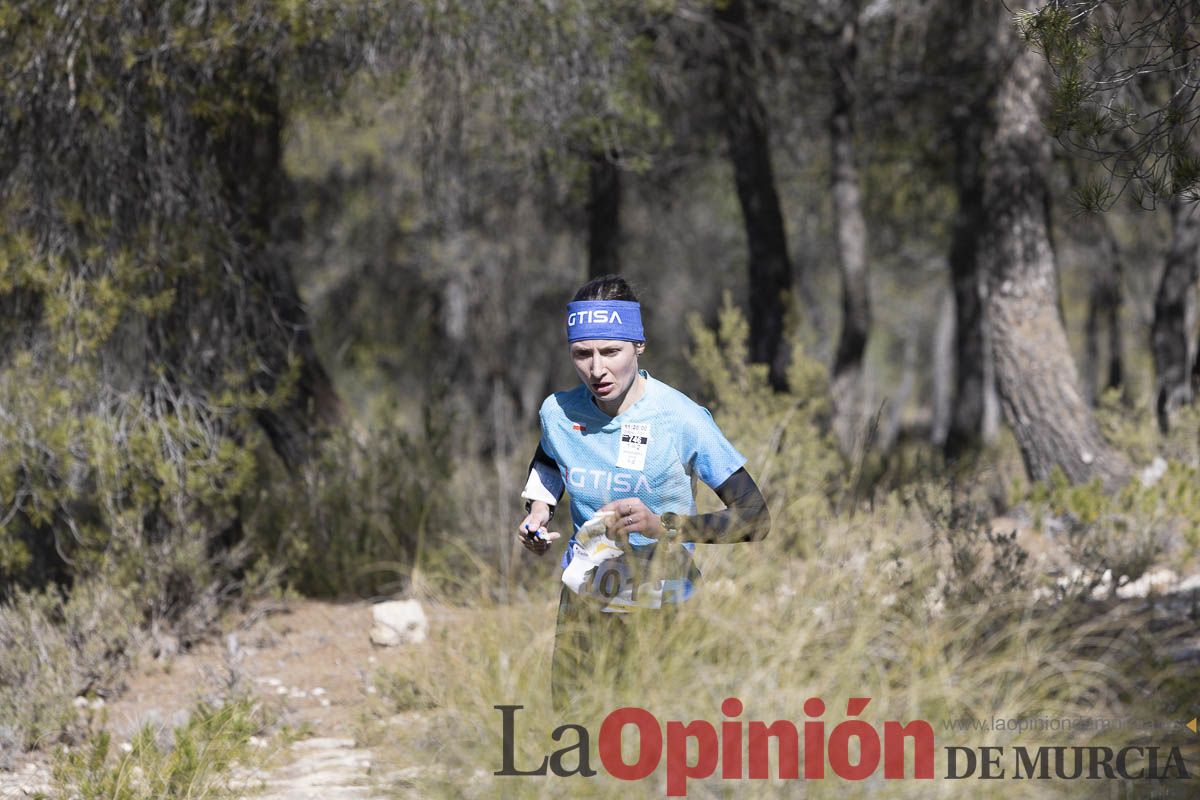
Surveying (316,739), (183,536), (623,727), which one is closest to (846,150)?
(183,536)

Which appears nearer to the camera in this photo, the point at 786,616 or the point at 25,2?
the point at 786,616

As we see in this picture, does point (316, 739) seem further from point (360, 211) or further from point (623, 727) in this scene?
point (360, 211)

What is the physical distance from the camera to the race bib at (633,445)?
3.88 metres

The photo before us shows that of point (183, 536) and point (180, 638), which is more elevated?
point (183, 536)

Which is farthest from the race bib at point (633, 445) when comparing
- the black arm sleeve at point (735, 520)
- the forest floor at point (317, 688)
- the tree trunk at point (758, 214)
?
the tree trunk at point (758, 214)

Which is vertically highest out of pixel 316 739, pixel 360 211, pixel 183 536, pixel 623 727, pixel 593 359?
pixel 360 211

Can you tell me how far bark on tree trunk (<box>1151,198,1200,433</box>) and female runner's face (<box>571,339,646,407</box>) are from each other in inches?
326

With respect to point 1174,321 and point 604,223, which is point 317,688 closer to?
point 604,223

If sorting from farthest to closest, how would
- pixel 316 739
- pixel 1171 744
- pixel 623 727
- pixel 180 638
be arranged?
pixel 180 638
pixel 316 739
pixel 1171 744
pixel 623 727

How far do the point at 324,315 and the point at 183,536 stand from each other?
1245 cm

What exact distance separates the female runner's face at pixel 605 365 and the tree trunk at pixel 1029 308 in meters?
5.21

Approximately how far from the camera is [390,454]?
8.47 metres

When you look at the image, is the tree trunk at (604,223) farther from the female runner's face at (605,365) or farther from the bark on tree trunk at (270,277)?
the female runner's face at (605,365)

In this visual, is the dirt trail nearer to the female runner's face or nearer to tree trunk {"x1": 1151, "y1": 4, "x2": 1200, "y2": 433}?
the female runner's face
